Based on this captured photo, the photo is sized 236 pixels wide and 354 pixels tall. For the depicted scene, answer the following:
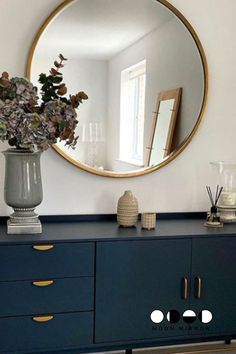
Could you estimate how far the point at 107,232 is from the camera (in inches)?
88.4

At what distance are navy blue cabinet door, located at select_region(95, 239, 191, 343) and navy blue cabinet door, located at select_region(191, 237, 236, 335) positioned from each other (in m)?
0.05

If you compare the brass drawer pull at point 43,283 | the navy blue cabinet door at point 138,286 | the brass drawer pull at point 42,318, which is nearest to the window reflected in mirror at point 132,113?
the navy blue cabinet door at point 138,286

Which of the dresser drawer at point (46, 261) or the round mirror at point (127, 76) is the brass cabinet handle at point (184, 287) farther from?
the round mirror at point (127, 76)

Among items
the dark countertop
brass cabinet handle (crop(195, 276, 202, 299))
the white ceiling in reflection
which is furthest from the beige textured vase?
the white ceiling in reflection

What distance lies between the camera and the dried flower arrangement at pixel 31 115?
1.98 m

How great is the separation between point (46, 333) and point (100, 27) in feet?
5.20

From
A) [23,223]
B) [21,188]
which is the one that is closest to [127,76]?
[21,188]

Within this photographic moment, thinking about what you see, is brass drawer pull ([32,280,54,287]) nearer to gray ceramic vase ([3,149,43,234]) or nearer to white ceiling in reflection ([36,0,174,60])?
gray ceramic vase ([3,149,43,234])

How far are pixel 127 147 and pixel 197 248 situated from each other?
0.68 meters

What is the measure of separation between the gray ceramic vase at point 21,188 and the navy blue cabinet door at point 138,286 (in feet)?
1.21

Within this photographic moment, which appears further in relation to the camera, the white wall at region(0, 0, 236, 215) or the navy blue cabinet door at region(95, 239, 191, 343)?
the white wall at region(0, 0, 236, 215)

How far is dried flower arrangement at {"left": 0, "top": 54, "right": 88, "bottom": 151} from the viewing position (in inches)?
78.1

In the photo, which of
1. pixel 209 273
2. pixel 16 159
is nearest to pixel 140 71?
pixel 16 159

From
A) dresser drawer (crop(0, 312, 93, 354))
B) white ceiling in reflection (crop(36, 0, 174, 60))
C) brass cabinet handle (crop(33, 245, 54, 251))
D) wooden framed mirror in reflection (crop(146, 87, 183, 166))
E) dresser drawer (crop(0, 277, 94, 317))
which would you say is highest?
white ceiling in reflection (crop(36, 0, 174, 60))
